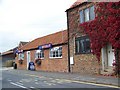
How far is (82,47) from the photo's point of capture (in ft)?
88.3

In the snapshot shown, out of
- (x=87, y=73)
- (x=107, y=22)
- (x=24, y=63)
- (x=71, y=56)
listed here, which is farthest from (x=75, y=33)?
(x=24, y=63)

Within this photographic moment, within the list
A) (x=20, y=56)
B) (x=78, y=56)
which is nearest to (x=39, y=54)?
(x=20, y=56)

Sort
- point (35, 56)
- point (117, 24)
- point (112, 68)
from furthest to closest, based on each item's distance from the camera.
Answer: point (35, 56), point (112, 68), point (117, 24)

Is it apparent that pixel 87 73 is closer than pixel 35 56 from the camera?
Yes

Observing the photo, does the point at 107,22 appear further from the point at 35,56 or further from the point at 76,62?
the point at 35,56

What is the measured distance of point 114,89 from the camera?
14336 mm

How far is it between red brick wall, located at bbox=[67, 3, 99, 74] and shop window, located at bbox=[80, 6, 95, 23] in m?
0.38

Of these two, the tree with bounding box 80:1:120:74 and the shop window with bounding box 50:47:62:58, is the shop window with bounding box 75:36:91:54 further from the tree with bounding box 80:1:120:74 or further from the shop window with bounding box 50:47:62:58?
the shop window with bounding box 50:47:62:58

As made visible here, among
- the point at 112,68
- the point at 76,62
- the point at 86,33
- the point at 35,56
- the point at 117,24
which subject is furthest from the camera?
the point at 35,56

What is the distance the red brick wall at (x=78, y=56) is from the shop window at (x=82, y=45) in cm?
39

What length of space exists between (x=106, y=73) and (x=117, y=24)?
14.0ft

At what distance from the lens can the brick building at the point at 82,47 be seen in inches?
948

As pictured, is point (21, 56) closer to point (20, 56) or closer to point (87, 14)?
point (20, 56)

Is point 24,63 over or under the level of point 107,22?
under
